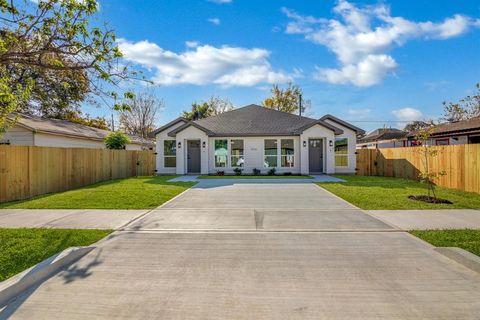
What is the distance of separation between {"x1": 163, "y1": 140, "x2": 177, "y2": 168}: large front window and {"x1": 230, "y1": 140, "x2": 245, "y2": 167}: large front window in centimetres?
427

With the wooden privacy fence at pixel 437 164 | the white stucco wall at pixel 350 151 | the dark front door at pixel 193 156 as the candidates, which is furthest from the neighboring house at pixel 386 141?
the dark front door at pixel 193 156

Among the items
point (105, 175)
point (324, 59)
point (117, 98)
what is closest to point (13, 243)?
point (117, 98)

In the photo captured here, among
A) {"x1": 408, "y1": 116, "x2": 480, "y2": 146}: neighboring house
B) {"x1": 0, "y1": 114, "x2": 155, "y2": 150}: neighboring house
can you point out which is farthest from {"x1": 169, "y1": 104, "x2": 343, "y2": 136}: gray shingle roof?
{"x1": 408, "y1": 116, "x2": 480, "y2": 146}: neighboring house

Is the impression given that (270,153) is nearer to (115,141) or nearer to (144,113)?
(115,141)

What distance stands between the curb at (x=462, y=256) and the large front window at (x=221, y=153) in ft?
52.5

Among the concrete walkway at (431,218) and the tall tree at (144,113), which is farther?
the tall tree at (144,113)

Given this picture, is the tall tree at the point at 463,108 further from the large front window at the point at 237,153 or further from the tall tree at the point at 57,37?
the tall tree at the point at 57,37

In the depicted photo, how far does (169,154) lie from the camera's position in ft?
67.0

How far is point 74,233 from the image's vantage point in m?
5.64

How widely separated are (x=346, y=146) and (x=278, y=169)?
5.16m

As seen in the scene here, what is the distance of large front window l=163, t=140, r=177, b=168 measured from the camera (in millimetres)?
20375

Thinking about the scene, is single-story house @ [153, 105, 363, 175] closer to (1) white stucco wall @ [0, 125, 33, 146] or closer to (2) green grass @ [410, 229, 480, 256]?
(1) white stucco wall @ [0, 125, 33, 146]

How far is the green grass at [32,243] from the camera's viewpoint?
4.10m

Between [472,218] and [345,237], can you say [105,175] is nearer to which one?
[345,237]
